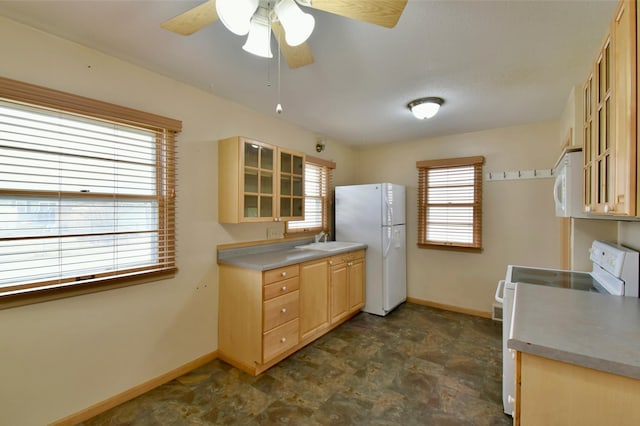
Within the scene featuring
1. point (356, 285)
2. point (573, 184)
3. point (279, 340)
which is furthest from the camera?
point (356, 285)

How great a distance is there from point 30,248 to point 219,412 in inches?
61.2

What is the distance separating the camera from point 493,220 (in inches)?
140

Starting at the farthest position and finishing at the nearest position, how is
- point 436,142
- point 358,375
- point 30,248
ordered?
point 436,142 → point 358,375 → point 30,248

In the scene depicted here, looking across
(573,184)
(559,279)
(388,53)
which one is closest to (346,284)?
(559,279)

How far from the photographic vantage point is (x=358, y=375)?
2.32 meters

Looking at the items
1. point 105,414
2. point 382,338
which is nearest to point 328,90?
point 382,338

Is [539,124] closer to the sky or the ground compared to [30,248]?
closer to the sky

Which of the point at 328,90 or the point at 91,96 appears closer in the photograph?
the point at 91,96

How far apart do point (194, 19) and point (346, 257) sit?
8.70 ft

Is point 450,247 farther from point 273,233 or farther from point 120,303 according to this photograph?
point 120,303

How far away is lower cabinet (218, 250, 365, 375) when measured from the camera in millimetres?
2314

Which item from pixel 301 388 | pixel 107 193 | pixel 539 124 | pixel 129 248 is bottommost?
pixel 301 388

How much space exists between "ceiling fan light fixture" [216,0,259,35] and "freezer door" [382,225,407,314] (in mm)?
2881

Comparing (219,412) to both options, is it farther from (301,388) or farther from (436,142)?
(436,142)
